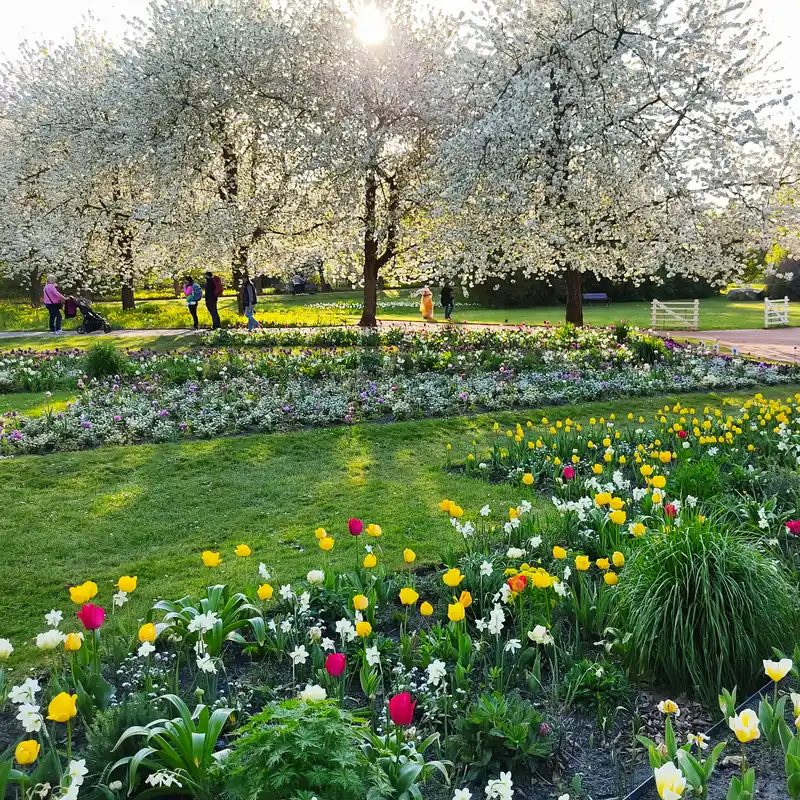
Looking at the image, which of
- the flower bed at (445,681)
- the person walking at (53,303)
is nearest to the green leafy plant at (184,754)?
the flower bed at (445,681)

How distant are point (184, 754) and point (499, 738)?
1202 millimetres

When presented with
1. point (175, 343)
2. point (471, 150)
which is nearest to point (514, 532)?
point (471, 150)

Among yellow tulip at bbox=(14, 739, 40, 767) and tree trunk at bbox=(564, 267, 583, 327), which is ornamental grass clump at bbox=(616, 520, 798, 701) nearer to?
yellow tulip at bbox=(14, 739, 40, 767)

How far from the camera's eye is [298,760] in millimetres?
2004

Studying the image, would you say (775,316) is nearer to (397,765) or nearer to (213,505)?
(213,505)

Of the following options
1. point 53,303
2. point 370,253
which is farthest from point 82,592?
point 53,303

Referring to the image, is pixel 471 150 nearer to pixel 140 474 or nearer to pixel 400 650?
pixel 140 474

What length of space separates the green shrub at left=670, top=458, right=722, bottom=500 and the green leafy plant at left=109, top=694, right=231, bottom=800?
11.8ft

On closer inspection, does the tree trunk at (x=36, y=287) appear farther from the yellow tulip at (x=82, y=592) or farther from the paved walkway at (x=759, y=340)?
the yellow tulip at (x=82, y=592)

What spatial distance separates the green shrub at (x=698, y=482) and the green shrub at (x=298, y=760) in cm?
355

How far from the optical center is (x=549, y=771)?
108 inches

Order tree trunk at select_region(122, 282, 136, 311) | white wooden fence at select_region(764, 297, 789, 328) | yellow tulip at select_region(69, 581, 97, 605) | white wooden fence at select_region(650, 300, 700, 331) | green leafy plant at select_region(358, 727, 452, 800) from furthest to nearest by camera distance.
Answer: tree trunk at select_region(122, 282, 136, 311)
white wooden fence at select_region(764, 297, 789, 328)
white wooden fence at select_region(650, 300, 700, 331)
yellow tulip at select_region(69, 581, 97, 605)
green leafy plant at select_region(358, 727, 452, 800)

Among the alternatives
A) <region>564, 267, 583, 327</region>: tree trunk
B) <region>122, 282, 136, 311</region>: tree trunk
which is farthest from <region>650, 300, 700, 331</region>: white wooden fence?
<region>122, 282, 136, 311</region>: tree trunk

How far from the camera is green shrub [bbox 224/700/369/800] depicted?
1.95 metres
